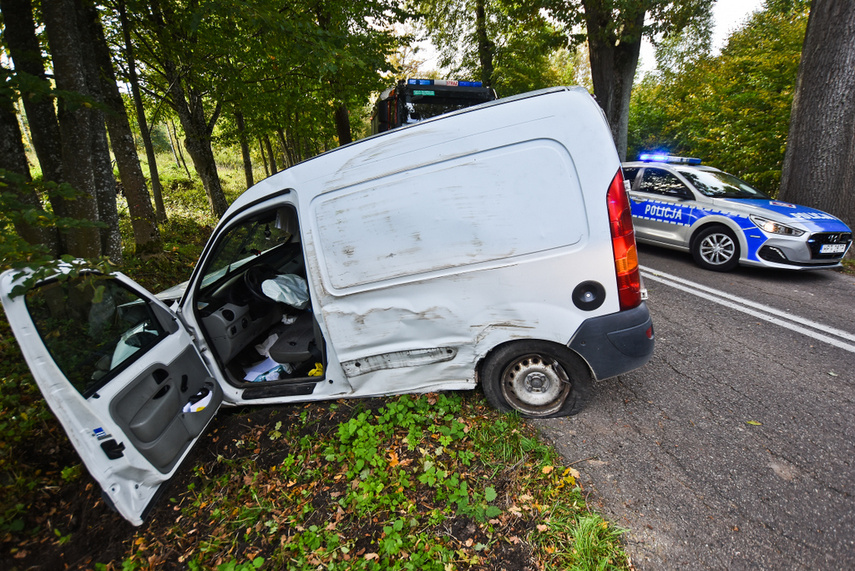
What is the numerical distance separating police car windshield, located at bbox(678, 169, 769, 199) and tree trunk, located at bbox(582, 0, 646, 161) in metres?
3.98

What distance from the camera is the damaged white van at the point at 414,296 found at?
84.3 inches

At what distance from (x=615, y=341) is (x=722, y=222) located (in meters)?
4.85

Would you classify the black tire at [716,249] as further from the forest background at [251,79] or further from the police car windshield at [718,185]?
the forest background at [251,79]

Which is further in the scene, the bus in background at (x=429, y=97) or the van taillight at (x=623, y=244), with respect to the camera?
the bus in background at (x=429, y=97)

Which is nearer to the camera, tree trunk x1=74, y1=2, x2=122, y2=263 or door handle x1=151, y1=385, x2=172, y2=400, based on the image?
door handle x1=151, y1=385, x2=172, y2=400

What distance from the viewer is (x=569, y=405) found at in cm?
273

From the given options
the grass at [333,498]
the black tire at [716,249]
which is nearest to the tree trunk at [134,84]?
the grass at [333,498]

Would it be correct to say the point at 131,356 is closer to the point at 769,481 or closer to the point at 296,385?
the point at 296,385

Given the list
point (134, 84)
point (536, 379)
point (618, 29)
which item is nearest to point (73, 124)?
point (536, 379)

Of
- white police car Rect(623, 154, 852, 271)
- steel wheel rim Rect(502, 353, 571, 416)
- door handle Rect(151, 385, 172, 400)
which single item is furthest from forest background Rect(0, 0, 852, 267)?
white police car Rect(623, 154, 852, 271)

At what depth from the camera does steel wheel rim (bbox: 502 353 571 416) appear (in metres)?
2.67

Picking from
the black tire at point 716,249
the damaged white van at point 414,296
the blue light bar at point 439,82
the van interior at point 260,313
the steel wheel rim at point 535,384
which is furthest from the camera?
the blue light bar at point 439,82

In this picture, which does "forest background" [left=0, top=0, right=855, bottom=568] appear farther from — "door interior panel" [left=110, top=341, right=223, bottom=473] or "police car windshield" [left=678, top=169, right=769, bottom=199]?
"police car windshield" [left=678, top=169, right=769, bottom=199]

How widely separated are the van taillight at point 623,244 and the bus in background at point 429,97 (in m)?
6.96
